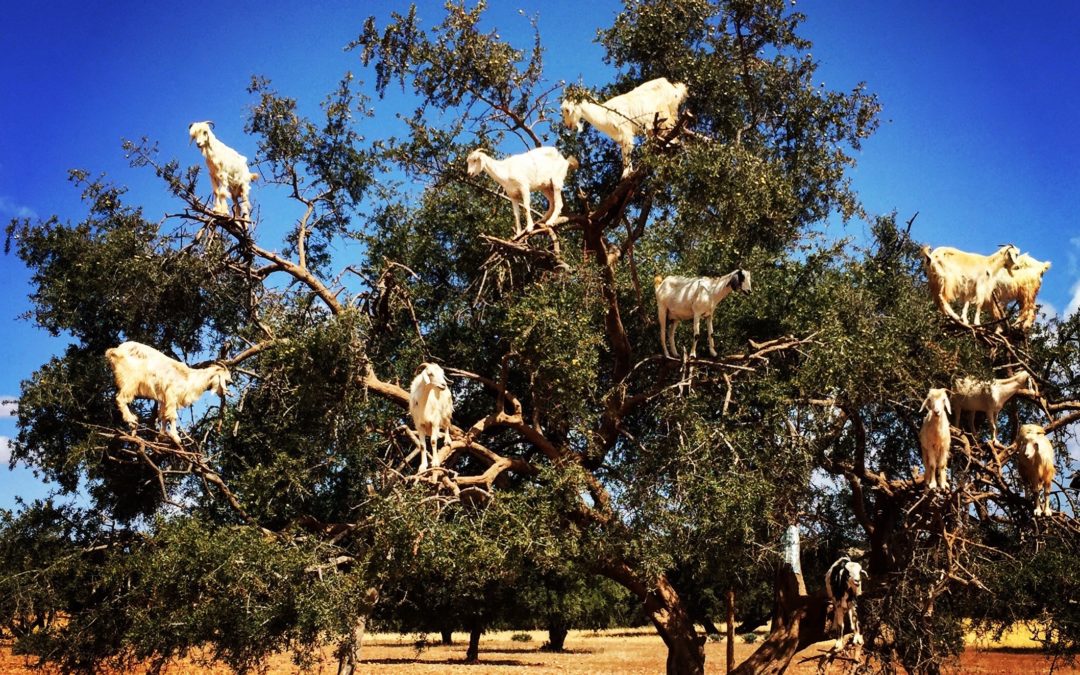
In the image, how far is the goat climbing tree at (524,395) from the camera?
10.3m

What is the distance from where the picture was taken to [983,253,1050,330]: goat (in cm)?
1173

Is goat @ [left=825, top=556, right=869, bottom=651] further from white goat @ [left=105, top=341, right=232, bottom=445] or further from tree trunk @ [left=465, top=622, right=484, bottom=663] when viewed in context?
tree trunk @ [left=465, top=622, right=484, bottom=663]

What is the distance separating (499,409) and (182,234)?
4.44 metres

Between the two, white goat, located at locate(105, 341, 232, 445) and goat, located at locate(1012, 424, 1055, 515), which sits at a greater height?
white goat, located at locate(105, 341, 232, 445)

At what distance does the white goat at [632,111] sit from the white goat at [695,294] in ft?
4.93

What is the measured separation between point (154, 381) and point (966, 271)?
9.64 meters

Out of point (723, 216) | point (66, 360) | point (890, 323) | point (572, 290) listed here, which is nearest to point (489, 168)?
point (572, 290)

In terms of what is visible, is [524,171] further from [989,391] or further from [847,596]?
[847,596]

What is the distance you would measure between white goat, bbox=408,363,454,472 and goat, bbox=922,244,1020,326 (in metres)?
5.93

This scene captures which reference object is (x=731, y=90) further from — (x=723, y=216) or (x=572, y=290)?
(x=572, y=290)

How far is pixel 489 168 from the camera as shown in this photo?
11258mm

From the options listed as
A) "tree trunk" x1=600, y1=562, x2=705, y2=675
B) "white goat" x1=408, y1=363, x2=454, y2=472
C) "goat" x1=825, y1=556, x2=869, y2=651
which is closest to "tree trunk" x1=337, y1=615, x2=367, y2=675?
"white goat" x1=408, y1=363, x2=454, y2=472

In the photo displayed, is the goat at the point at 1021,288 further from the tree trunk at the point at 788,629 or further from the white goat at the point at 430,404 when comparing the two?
the white goat at the point at 430,404

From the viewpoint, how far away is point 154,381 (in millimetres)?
11305
